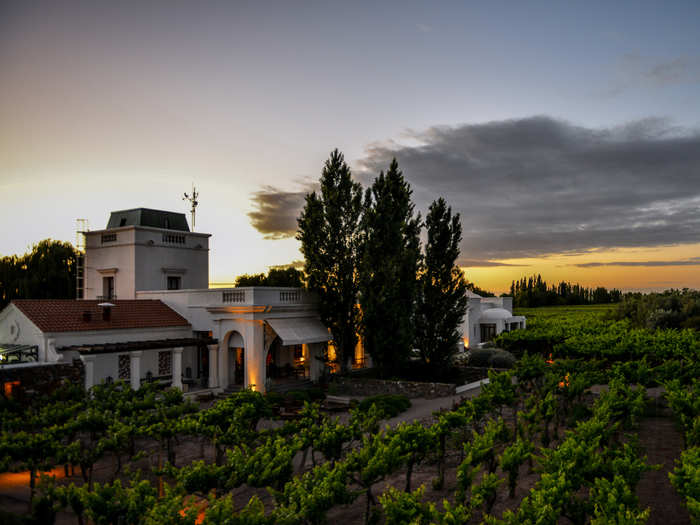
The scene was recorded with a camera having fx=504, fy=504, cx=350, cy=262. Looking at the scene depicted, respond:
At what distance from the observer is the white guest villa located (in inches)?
883

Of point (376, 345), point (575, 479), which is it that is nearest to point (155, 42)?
point (376, 345)

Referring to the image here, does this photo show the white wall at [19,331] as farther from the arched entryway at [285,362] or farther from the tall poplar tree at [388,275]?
the tall poplar tree at [388,275]

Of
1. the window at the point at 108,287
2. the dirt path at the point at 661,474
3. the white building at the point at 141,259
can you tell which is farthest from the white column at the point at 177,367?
the dirt path at the point at 661,474

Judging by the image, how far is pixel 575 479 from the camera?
9.94 m

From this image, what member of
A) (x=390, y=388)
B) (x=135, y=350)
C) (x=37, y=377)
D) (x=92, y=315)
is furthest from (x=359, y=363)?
(x=37, y=377)

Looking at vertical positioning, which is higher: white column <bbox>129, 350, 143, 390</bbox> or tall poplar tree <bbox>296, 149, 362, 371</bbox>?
tall poplar tree <bbox>296, 149, 362, 371</bbox>

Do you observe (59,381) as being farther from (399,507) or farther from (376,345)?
(399,507)

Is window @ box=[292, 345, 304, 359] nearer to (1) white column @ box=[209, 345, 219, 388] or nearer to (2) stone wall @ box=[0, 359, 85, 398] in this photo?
(1) white column @ box=[209, 345, 219, 388]

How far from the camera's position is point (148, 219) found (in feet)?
116

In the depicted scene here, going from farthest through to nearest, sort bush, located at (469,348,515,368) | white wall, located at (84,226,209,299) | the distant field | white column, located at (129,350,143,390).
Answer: the distant field < bush, located at (469,348,515,368) < white wall, located at (84,226,209,299) < white column, located at (129,350,143,390)

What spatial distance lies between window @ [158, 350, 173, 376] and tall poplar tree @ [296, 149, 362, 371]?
8.33 metres

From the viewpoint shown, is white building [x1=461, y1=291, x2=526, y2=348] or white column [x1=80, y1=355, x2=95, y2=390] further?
white building [x1=461, y1=291, x2=526, y2=348]

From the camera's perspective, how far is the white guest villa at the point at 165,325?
22438mm

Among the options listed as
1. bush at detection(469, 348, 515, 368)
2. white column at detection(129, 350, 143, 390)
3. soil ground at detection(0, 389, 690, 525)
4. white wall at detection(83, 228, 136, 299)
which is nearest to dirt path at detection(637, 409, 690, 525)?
soil ground at detection(0, 389, 690, 525)
